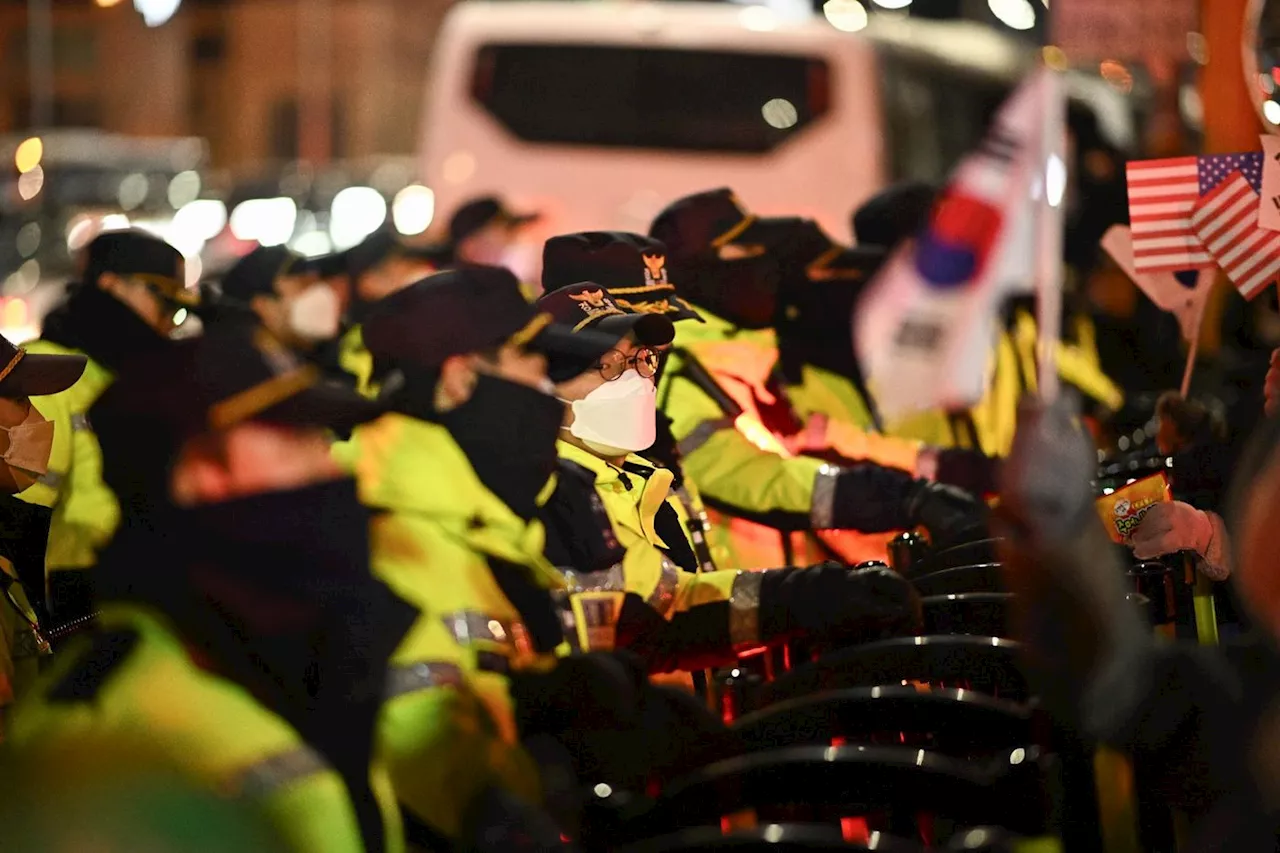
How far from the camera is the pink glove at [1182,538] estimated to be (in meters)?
4.32

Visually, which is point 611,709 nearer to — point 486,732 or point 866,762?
point 486,732

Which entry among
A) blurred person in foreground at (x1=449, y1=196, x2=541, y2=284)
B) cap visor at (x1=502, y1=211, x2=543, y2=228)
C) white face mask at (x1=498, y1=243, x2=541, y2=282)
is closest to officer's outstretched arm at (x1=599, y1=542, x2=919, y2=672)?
white face mask at (x1=498, y1=243, x2=541, y2=282)

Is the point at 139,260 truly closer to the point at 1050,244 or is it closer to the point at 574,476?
the point at 574,476

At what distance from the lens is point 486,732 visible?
133 inches

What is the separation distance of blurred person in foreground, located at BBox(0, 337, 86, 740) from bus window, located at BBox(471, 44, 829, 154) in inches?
311

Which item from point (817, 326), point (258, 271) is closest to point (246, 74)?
point (258, 271)

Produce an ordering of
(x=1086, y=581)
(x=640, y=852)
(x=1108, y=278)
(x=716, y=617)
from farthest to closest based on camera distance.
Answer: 1. (x=1108, y=278)
2. (x=716, y=617)
3. (x=640, y=852)
4. (x=1086, y=581)

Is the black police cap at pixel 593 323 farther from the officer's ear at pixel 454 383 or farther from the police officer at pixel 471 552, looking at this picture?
the officer's ear at pixel 454 383

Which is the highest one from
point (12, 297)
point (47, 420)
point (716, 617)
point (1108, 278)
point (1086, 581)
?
point (1086, 581)

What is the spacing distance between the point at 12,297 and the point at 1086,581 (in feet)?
48.9

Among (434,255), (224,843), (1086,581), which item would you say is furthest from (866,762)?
(434,255)

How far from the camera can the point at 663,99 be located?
12.6 meters

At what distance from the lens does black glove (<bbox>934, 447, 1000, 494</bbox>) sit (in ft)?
20.2

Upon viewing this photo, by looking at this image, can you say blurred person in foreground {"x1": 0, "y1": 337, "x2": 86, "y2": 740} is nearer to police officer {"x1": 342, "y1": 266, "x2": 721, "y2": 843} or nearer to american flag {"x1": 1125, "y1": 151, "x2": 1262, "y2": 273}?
police officer {"x1": 342, "y1": 266, "x2": 721, "y2": 843}
